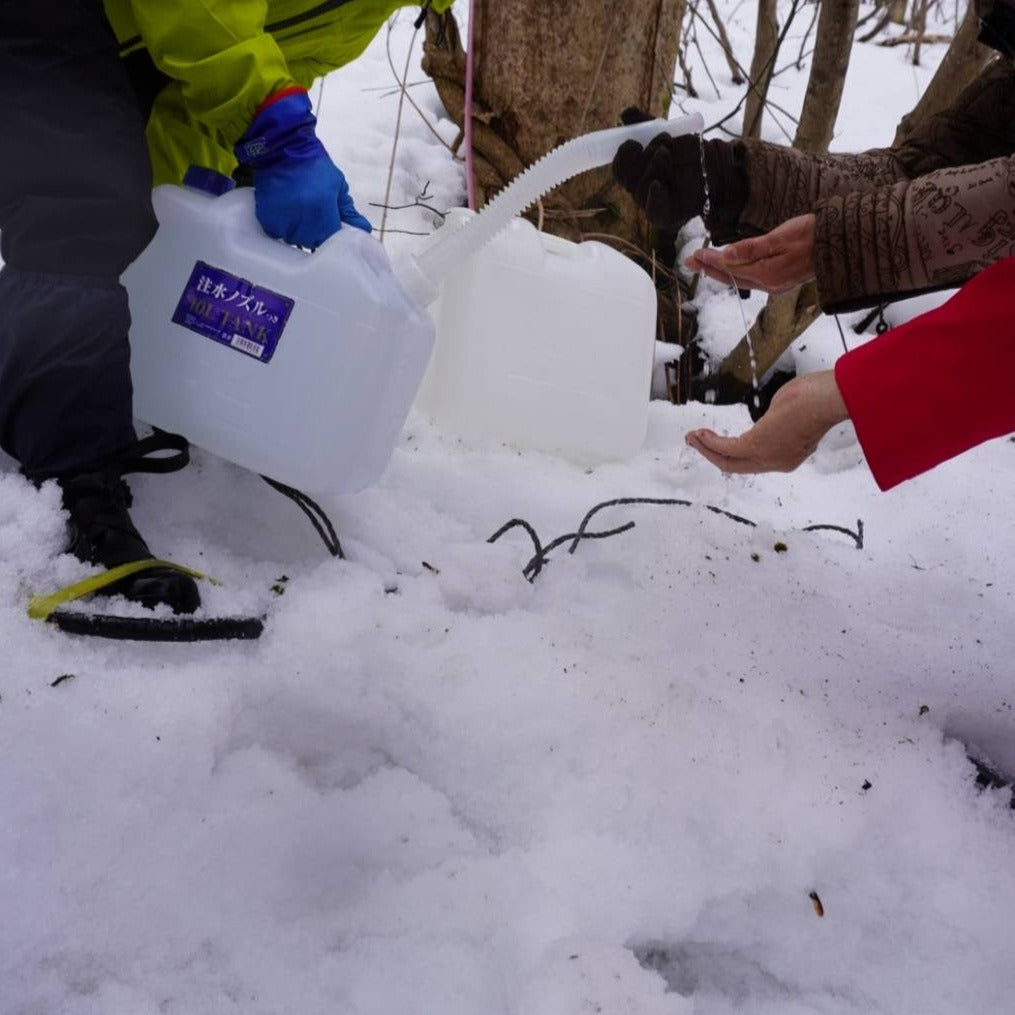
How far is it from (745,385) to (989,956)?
1576mm

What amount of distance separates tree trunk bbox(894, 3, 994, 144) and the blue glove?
1.29 metres

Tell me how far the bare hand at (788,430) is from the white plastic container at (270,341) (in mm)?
448

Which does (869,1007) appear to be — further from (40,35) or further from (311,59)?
(311,59)

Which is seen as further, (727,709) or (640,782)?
(727,709)

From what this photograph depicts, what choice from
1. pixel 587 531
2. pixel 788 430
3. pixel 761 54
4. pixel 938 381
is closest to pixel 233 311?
pixel 587 531

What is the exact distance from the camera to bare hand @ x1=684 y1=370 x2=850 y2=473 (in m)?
1.05

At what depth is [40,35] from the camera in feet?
3.53

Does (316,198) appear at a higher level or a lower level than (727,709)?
higher

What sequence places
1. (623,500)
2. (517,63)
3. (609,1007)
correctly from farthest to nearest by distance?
1. (517,63)
2. (623,500)
3. (609,1007)

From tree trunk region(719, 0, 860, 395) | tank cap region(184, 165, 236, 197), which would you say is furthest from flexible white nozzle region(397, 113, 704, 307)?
tree trunk region(719, 0, 860, 395)

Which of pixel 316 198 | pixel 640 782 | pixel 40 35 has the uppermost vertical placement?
pixel 40 35

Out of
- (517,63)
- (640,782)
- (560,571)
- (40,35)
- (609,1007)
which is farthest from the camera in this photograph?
(517,63)

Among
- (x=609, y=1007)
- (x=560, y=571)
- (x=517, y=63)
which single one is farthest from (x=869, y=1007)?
(x=517, y=63)

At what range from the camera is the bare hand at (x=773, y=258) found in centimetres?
127
